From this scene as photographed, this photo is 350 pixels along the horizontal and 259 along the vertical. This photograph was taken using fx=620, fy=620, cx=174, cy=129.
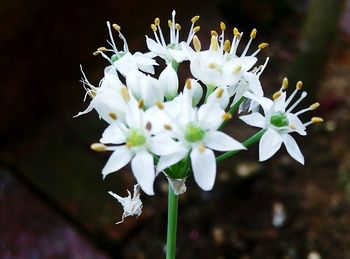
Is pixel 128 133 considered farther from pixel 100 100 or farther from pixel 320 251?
pixel 320 251

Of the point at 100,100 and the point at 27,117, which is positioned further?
the point at 27,117

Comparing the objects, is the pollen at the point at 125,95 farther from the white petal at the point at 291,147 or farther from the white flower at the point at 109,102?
the white petal at the point at 291,147

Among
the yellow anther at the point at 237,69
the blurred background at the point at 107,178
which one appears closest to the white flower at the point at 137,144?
the yellow anther at the point at 237,69

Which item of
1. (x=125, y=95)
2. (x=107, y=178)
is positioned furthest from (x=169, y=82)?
(x=107, y=178)

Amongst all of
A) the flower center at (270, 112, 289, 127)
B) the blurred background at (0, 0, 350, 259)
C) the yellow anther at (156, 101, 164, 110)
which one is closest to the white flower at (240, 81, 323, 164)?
the flower center at (270, 112, 289, 127)

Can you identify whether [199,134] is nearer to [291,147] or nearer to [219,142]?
[219,142]

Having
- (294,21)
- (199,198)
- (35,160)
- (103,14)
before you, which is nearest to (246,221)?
(199,198)
